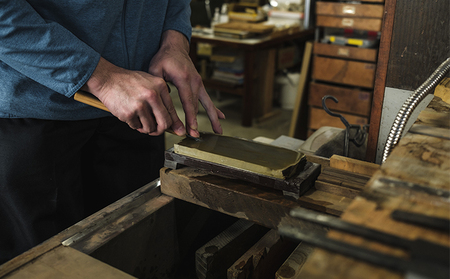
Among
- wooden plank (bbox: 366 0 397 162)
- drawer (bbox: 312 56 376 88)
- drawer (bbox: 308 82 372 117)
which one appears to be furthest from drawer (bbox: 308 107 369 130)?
wooden plank (bbox: 366 0 397 162)

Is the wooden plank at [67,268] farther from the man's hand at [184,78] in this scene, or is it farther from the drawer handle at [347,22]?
the drawer handle at [347,22]

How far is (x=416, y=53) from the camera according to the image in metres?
1.02

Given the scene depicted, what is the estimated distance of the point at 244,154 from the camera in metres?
0.82

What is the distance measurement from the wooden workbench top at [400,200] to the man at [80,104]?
1.58 feet

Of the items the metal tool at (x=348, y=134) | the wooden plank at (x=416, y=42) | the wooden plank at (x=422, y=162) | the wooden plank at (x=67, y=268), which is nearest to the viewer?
the wooden plank at (x=422, y=162)

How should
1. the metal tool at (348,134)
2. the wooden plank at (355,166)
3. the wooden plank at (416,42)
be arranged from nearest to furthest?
1. the wooden plank at (355,166)
2. the wooden plank at (416,42)
3. the metal tool at (348,134)

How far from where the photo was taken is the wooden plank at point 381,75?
1.02m

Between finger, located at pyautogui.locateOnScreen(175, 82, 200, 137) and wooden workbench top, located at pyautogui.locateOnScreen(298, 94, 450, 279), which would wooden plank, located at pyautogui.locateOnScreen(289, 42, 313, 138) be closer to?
finger, located at pyautogui.locateOnScreen(175, 82, 200, 137)

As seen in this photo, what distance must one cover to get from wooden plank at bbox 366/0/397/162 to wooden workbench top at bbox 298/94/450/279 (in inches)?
18.2

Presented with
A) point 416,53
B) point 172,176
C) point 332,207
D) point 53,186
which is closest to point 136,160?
point 53,186

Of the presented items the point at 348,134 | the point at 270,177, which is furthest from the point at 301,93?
the point at 270,177

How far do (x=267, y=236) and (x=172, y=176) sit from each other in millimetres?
260

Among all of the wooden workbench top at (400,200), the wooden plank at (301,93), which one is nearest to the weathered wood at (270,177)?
the wooden workbench top at (400,200)

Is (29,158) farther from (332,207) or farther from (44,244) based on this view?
(332,207)
